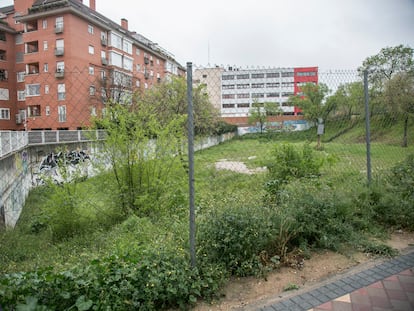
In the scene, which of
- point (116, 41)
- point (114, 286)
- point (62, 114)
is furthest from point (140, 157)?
point (116, 41)

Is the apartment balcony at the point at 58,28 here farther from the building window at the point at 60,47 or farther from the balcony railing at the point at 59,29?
the building window at the point at 60,47

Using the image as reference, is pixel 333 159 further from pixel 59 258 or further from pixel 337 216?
pixel 59 258

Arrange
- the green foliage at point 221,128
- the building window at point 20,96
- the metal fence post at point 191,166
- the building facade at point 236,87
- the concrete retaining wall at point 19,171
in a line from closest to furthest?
the metal fence post at point 191,166 → the building facade at point 236,87 → the concrete retaining wall at point 19,171 → the green foliage at point 221,128 → the building window at point 20,96

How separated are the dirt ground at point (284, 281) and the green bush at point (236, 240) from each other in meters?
0.16

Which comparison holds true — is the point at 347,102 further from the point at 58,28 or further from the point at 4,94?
the point at 4,94

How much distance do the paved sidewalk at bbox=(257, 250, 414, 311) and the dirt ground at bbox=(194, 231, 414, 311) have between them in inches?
4.2

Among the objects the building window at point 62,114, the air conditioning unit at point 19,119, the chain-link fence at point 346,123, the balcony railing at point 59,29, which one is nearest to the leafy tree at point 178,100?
the building window at point 62,114

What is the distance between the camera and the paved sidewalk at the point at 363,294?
2.38 metres

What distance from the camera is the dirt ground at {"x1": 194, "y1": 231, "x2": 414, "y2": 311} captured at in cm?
249

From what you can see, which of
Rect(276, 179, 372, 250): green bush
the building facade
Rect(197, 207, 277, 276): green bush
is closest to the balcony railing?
the building facade

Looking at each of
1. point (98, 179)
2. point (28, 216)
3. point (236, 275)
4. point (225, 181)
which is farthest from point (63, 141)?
point (236, 275)

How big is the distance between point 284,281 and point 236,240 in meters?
0.61

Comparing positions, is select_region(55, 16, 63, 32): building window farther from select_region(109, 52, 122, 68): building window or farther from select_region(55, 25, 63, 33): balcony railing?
select_region(109, 52, 122, 68): building window

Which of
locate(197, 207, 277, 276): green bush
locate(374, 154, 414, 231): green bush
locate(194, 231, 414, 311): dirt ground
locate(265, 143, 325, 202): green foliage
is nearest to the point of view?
locate(194, 231, 414, 311): dirt ground
